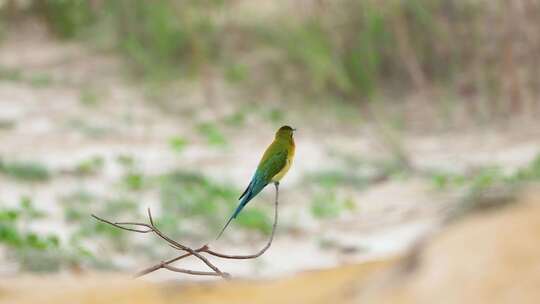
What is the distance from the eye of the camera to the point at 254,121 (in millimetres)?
9859

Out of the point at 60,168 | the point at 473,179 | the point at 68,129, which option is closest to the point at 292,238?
the point at 473,179

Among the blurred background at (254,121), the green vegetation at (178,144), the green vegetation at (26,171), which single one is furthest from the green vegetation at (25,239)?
the green vegetation at (178,144)

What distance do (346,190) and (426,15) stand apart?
8.20ft

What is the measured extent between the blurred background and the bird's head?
14.9 feet

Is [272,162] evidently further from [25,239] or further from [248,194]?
[25,239]

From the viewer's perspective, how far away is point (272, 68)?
424 inches

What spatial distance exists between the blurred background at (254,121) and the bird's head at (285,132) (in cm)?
455

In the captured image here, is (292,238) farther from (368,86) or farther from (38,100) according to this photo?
(38,100)

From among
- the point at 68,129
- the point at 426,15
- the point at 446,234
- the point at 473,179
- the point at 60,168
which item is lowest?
the point at 446,234

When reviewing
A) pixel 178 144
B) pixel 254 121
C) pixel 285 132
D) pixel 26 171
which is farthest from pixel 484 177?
pixel 285 132

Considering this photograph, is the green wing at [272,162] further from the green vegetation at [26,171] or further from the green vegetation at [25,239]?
the green vegetation at [26,171]

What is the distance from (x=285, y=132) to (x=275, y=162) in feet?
0.14

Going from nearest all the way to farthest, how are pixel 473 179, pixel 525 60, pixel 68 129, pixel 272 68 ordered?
pixel 473 179 < pixel 68 129 < pixel 525 60 < pixel 272 68

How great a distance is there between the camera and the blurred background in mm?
6984
